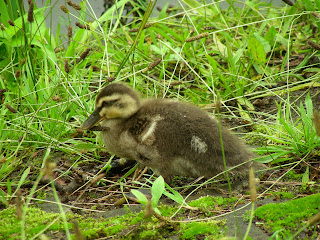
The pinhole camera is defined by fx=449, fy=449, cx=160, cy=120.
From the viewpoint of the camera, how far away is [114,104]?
3447 millimetres

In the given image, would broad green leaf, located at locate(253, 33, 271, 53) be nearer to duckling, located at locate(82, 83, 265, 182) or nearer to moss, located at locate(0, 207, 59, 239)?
duckling, located at locate(82, 83, 265, 182)

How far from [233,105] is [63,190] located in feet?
6.29

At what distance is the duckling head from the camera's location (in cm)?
343

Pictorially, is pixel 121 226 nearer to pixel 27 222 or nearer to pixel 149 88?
pixel 27 222

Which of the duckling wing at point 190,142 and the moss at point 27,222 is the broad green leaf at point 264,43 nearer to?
the duckling wing at point 190,142

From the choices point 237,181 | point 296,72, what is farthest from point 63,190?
point 296,72

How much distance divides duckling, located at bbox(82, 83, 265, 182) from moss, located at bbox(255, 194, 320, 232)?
21.5 inches

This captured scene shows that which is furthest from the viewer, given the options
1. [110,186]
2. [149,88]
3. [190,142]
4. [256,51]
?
[149,88]

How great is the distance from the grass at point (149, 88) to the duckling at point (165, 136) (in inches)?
6.5

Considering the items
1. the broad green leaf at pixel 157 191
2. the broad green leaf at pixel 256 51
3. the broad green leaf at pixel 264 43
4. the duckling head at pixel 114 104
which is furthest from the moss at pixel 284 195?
the broad green leaf at pixel 264 43

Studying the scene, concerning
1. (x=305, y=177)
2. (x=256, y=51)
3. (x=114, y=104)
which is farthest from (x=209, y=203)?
(x=256, y=51)

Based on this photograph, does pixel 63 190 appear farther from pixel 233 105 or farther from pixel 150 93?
pixel 233 105

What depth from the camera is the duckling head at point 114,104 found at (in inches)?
135

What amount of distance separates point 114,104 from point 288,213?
1541 mm
